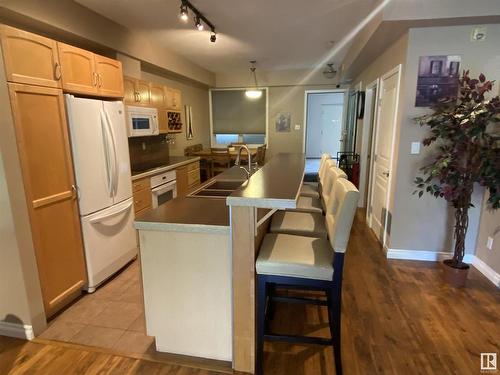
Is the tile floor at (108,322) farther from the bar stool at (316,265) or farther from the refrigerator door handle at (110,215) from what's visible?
the bar stool at (316,265)

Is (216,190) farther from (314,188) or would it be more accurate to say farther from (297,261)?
(314,188)

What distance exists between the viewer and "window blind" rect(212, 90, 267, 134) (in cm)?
696

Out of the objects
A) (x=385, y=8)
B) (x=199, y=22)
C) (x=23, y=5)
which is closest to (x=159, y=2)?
(x=199, y=22)

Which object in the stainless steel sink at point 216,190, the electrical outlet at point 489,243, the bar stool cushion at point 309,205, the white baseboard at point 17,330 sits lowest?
the white baseboard at point 17,330

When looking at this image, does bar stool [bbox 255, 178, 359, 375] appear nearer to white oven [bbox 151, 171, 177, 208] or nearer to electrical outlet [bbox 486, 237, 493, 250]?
electrical outlet [bbox 486, 237, 493, 250]

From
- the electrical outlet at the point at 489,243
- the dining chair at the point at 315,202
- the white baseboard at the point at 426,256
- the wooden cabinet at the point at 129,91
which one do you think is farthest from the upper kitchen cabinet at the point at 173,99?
the electrical outlet at the point at 489,243

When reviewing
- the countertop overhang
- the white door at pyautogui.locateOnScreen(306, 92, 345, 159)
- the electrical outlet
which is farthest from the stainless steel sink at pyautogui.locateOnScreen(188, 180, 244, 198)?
the white door at pyautogui.locateOnScreen(306, 92, 345, 159)

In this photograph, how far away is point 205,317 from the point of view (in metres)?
1.71

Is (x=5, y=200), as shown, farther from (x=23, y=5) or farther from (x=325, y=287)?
(x=325, y=287)

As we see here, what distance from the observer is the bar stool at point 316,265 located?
148 cm

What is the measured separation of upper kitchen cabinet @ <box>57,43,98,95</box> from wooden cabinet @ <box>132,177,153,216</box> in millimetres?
1061

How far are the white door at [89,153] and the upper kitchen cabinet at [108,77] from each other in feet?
0.90

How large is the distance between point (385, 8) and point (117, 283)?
11.2ft

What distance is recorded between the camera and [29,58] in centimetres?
190
